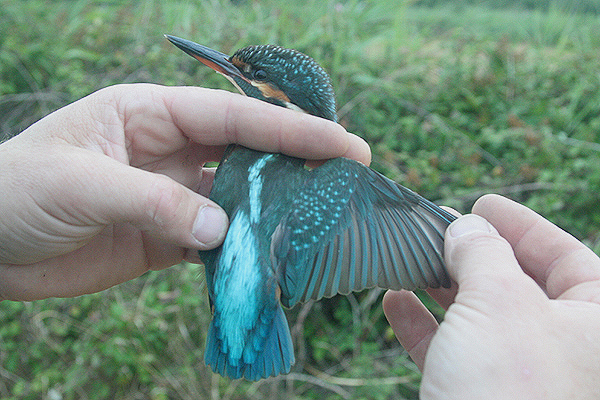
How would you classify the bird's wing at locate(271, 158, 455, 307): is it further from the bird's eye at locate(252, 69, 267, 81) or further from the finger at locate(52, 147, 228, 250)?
the bird's eye at locate(252, 69, 267, 81)

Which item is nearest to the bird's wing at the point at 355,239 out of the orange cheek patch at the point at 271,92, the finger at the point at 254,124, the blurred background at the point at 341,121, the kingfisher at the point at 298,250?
→ the kingfisher at the point at 298,250

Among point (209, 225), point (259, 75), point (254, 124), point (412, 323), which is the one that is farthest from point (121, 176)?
point (412, 323)

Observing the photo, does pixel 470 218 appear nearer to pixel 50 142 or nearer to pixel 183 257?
pixel 183 257

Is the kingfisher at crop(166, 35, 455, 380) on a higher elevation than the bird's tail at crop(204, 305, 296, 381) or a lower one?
higher

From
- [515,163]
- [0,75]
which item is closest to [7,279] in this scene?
[515,163]

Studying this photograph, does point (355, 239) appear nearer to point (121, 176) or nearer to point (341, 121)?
point (121, 176)

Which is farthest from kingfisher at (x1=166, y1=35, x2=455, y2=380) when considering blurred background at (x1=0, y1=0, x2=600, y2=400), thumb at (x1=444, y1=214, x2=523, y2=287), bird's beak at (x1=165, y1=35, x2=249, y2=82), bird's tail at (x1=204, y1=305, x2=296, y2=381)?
blurred background at (x1=0, y1=0, x2=600, y2=400)
